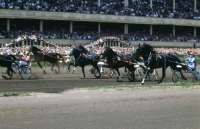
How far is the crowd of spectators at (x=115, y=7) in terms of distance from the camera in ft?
161

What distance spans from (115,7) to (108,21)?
351cm

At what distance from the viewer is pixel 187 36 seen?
205ft

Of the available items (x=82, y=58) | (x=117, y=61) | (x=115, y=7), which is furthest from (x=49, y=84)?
(x=115, y=7)

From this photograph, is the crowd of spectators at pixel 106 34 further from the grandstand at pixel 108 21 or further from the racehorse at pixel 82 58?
the racehorse at pixel 82 58

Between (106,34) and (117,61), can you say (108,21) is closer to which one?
(106,34)

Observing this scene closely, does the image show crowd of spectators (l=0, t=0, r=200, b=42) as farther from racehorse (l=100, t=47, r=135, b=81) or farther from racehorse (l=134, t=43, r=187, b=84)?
racehorse (l=134, t=43, r=187, b=84)

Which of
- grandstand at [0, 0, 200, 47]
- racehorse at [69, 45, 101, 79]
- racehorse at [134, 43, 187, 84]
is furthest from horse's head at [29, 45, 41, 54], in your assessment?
grandstand at [0, 0, 200, 47]

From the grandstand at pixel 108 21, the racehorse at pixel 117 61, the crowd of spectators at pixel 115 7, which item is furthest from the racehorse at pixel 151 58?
the crowd of spectators at pixel 115 7

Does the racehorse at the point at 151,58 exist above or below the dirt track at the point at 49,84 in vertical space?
above

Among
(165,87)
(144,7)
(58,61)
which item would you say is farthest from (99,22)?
(165,87)

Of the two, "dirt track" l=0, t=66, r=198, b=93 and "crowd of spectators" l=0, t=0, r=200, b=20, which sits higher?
"crowd of spectators" l=0, t=0, r=200, b=20

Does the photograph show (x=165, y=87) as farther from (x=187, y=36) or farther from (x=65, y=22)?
(x=187, y=36)

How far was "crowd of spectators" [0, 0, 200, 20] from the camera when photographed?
49.0 metres

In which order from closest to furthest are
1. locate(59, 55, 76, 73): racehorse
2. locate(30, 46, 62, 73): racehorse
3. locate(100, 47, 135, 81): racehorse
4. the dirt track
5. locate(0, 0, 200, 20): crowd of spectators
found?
the dirt track → locate(100, 47, 135, 81): racehorse → locate(30, 46, 62, 73): racehorse → locate(59, 55, 76, 73): racehorse → locate(0, 0, 200, 20): crowd of spectators
